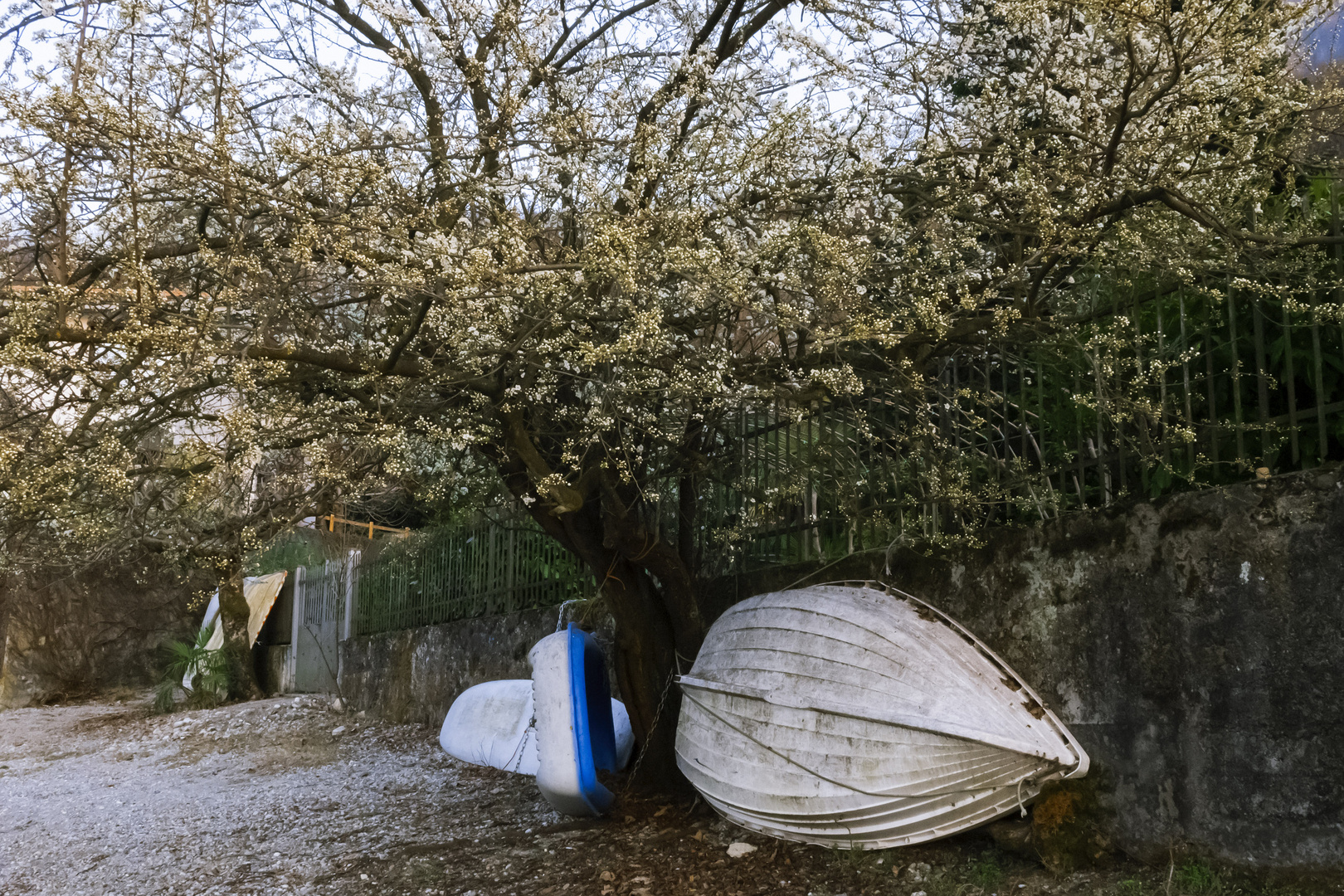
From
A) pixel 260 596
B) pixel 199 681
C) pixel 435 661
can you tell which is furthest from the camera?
pixel 260 596

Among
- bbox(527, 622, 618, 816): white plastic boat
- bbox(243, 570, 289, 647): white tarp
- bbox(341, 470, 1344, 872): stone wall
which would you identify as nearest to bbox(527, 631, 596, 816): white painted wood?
bbox(527, 622, 618, 816): white plastic boat

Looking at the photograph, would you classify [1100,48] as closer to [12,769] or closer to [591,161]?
[591,161]

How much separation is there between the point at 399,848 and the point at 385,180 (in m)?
3.48

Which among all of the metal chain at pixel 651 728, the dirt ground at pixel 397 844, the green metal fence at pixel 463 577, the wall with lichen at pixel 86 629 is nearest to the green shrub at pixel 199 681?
the wall with lichen at pixel 86 629

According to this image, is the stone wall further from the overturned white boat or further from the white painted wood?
the white painted wood

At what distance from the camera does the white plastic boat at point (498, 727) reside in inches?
280

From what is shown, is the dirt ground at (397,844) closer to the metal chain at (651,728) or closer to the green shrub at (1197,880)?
the green shrub at (1197,880)

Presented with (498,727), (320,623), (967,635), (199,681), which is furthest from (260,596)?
(967,635)

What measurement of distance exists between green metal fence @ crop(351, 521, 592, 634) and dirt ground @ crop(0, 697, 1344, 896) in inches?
53.4

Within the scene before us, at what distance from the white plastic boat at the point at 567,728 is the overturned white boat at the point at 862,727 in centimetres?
59

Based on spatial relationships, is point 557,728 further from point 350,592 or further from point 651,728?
point 350,592

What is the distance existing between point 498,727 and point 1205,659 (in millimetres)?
5317

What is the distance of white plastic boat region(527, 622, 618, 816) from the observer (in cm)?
535

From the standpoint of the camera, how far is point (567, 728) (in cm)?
545
